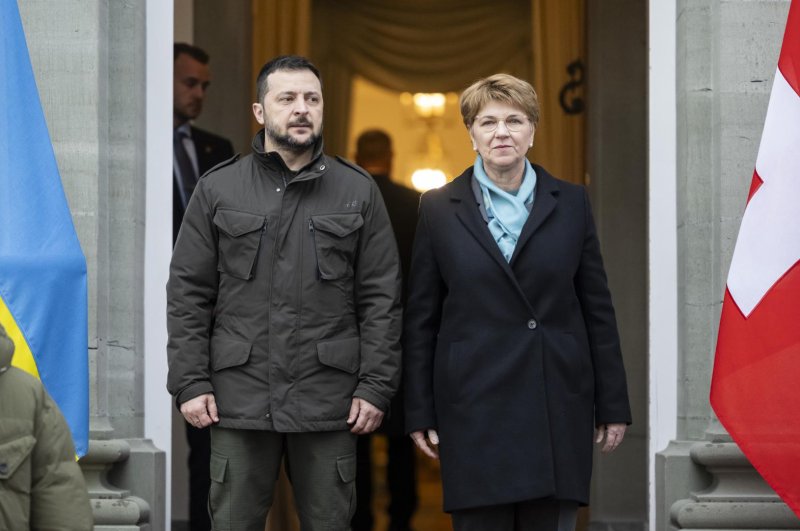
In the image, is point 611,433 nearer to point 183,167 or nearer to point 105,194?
point 105,194

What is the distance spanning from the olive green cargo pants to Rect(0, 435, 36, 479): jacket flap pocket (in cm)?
95

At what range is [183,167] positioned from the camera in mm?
7758

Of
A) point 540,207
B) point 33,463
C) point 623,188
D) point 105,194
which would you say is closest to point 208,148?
point 623,188

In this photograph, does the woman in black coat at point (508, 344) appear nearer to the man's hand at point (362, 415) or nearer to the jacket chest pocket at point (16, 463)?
the man's hand at point (362, 415)

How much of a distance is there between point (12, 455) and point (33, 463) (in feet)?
0.34

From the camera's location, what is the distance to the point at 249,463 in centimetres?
460

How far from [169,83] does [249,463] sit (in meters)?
1.93

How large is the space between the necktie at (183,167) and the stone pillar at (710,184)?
3.01m

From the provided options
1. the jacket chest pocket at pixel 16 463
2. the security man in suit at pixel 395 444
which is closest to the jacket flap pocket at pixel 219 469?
the jacket chest pocket at pixel 16 463

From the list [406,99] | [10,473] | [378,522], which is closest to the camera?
[10,473]

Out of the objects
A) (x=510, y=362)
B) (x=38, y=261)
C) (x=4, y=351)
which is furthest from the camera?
(x=38, y=261)

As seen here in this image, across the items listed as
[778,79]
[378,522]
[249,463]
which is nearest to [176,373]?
[249,463]

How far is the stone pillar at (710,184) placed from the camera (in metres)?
5.53

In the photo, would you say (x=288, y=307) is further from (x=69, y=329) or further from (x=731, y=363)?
(x=731, y=363)
